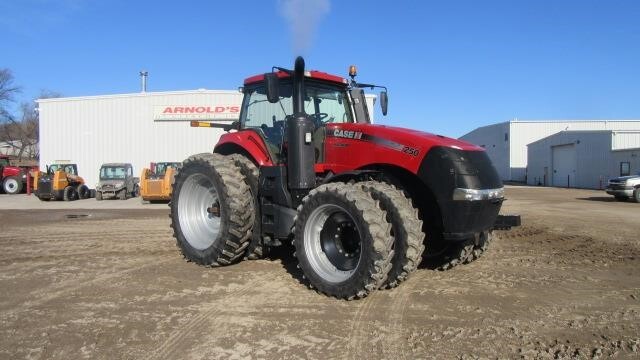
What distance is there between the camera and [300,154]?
5805mm

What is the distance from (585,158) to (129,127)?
30772mm

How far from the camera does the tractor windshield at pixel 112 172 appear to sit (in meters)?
23.6

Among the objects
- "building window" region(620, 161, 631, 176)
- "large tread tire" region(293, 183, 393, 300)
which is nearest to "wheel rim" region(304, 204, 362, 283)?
"large tread tire" region(293, 183, 393, 300)

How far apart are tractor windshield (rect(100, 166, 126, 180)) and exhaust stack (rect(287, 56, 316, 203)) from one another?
19.7m

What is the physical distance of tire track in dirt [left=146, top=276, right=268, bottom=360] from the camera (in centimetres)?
382

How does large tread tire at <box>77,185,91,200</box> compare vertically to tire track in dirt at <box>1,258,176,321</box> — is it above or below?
above

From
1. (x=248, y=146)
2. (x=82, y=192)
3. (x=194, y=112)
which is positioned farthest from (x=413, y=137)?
(x=194, y=112)

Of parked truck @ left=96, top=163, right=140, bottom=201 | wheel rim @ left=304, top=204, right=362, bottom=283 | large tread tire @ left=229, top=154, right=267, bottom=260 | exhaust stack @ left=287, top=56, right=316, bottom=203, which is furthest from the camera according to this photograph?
parked truck @ left=96, top=163, right=140, bottom=201

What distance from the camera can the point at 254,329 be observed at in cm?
429

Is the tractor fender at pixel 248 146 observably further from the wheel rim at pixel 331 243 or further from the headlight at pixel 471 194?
the headlight at pixel 471 194

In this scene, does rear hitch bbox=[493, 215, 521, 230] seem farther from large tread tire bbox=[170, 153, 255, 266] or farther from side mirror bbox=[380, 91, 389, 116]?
large tread tire bbox=[170, 153, 255, 266]

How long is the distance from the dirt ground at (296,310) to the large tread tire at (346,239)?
193 millimetres

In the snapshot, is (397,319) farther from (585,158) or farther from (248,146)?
(585,158)


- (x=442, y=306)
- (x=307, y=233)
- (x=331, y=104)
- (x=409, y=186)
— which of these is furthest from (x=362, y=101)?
(x=442, y=306)
